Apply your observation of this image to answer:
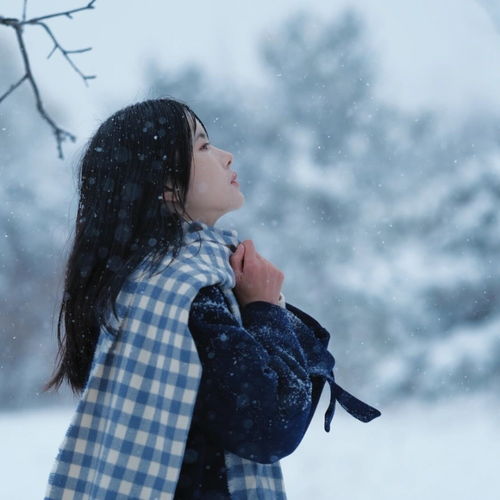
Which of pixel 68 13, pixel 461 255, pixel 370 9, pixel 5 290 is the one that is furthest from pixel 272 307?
pixel 370 9

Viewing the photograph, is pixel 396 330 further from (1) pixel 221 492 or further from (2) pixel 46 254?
(1) pixel 221 492

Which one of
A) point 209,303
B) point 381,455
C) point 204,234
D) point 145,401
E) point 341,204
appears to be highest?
point 341,204

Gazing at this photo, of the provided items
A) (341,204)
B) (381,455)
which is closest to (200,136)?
(381,455)

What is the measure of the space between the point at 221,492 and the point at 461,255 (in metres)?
4.69

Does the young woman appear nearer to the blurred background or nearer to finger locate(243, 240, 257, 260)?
finger locate(243, 240, 257, 260)

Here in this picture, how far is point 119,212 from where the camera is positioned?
86 centimetres

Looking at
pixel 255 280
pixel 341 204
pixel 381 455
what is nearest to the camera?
pixel 255 280

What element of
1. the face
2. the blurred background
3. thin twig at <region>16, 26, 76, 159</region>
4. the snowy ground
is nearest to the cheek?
the face

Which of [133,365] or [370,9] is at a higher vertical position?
[370,9]

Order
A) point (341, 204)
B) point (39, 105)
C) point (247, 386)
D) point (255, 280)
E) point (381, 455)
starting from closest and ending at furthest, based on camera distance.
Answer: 1. point (39, 105)
2. point (247, 386)
3. point (255, 280)
4. point (381, 455)
5. point (341, 204)

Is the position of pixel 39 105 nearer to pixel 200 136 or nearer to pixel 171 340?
pixel 171 340

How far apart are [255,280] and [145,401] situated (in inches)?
7.3

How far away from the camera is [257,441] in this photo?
2.43ft

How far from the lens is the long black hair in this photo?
32.9 inches
